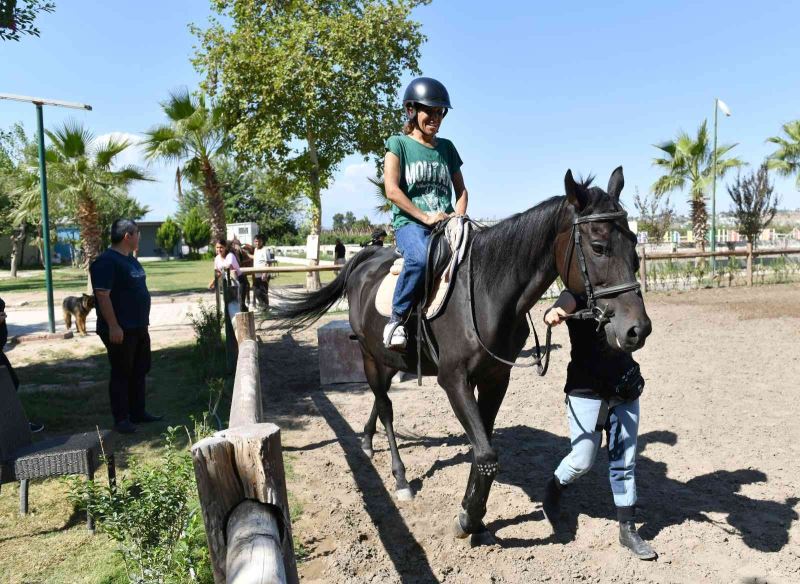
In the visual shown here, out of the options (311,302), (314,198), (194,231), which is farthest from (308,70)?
(194,231)

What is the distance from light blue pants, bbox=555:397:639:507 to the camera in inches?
130

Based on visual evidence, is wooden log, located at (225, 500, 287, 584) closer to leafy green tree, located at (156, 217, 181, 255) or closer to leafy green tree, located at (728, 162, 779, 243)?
leafy green tree, located at (728, 162, 779, 243)

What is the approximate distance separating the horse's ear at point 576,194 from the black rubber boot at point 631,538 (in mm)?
1673

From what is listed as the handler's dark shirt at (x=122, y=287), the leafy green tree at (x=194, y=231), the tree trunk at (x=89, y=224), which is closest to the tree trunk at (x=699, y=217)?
the tree trunk at (x=89, y=224)

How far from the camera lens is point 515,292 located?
3342 mm

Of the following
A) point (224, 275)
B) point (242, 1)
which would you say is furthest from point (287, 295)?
point (242, 1)

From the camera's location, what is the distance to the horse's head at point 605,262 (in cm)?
275

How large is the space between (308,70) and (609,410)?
49.2ft

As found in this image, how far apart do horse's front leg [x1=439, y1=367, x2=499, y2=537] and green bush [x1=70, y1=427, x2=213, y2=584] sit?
140cm

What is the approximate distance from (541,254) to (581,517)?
172 cm

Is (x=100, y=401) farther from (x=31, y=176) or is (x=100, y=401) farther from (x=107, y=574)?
(x=31, y=176)

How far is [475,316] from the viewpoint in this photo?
3430 mm

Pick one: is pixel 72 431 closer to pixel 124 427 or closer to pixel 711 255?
pixel 124 427

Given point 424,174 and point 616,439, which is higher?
point 424,174
